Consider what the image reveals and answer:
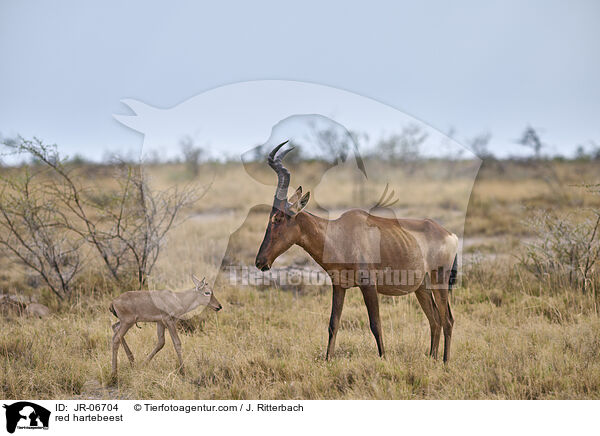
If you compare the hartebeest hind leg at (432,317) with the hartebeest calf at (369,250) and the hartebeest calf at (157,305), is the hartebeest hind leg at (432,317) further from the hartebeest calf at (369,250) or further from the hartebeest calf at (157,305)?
the hartebeest calf at (157,305)

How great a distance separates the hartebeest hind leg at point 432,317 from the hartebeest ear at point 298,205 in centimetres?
168

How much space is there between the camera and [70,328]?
690 centimetres

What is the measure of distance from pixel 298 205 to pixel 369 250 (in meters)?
0.89

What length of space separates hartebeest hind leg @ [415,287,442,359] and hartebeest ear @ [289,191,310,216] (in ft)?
5.53

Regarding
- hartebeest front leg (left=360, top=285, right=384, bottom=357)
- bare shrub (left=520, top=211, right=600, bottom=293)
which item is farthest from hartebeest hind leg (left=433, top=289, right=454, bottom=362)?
bare shrub (left=520, top=211, right=600, bottom=293)

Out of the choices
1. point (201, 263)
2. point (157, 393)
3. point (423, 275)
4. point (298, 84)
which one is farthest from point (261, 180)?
point (201, 263)

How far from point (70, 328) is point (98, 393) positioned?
186 centimetres

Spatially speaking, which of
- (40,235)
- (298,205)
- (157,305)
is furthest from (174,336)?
(40,235)

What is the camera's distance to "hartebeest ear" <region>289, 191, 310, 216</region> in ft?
16.6

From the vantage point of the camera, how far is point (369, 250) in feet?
17.5
